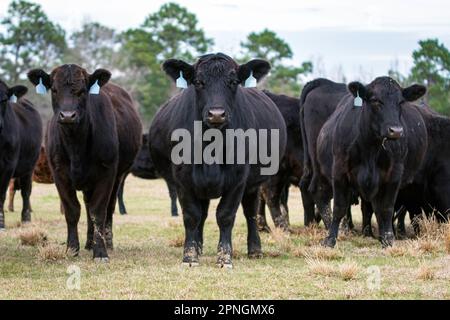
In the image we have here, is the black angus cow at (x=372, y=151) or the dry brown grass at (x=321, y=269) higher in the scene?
the black angus cow at (x=372, y=151)

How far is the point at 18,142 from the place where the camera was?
46.7 feet

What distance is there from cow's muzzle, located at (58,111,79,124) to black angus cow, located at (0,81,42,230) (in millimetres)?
2368

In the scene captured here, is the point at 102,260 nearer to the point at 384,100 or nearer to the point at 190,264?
the point at 190,264

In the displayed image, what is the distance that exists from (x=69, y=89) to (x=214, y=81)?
1699mm

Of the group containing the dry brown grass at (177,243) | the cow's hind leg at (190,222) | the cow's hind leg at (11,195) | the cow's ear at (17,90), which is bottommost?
the cow's hind leg at (11,195)

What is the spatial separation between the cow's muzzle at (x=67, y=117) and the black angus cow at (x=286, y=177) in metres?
5.09

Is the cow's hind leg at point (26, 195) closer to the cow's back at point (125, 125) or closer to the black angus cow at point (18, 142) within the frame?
the black angus cow at point (18, 142)

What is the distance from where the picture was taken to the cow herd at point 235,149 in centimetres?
991

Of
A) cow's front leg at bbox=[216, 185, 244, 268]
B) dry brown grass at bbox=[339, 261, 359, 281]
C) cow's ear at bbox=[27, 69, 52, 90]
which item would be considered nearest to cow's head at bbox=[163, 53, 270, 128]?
cow's front leg at bbox=[216, 185, 244, 268]

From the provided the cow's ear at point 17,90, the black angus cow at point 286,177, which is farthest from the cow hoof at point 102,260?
the black angus cow at point 286,177

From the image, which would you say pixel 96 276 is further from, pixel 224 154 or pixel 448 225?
pixel 448 225

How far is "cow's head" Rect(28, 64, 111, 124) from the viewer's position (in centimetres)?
988

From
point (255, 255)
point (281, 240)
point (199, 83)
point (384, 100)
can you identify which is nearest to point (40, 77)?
point (199, 83)

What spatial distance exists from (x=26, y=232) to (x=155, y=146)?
2609mm
